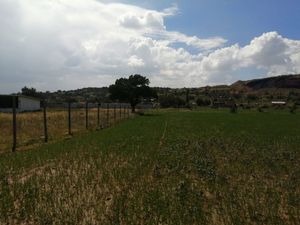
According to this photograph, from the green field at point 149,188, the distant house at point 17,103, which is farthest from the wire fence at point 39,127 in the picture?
the distant house at point 17,103

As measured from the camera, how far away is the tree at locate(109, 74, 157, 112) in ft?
341

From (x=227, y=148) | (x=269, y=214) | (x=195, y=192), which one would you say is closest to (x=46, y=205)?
(x=195, y=192)

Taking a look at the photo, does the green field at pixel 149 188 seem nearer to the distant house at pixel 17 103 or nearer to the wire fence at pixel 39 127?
the wire fence at pixel 39 127

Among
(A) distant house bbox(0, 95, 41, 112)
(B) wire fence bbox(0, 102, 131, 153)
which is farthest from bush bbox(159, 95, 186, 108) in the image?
(B) wire fence bbox(0, 102, 131, 153)

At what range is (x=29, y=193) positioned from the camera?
1076cm

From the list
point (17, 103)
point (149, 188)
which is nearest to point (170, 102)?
point (17, 103)

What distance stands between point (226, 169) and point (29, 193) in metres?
7.03

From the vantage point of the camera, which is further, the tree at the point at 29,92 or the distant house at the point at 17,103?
the tree at the point at 29,92

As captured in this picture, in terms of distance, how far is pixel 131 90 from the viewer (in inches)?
4117

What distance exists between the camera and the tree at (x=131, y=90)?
103812mm

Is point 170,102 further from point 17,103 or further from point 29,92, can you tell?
point 17,103

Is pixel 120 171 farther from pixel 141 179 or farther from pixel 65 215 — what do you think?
pixel 65 215

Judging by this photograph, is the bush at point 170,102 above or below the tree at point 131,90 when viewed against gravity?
below

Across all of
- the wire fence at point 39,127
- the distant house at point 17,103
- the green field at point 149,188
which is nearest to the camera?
the green field at point 149,188
